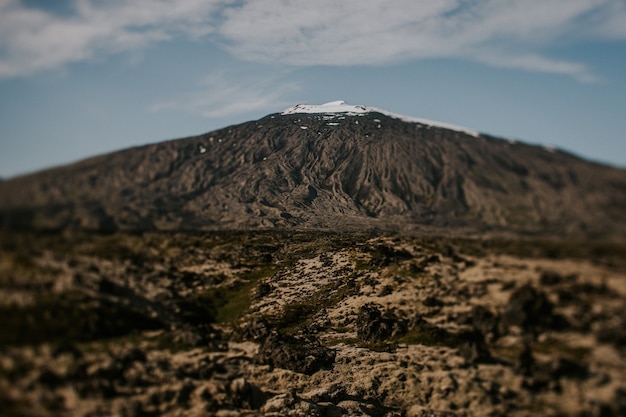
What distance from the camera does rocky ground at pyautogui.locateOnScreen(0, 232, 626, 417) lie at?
9195mm

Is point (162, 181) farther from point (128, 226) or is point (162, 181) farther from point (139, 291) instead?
point (139, 291)

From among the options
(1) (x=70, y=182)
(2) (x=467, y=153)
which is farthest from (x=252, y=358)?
(2) (x=467, y=153)

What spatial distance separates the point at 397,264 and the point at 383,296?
1190mm

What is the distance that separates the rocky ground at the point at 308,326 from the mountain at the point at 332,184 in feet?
1.84

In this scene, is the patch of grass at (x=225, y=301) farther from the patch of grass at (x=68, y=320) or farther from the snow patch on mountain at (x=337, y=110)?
the snow patch on mountain at (x=337, y=110)

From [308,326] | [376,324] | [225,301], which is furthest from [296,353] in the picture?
[225,301]

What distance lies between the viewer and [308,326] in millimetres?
16312

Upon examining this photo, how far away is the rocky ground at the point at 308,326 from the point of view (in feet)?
30.2

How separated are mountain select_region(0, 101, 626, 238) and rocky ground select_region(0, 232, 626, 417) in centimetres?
56

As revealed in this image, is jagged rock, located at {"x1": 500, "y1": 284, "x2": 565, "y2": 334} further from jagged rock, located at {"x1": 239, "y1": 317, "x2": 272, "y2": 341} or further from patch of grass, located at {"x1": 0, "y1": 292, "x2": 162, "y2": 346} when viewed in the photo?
patch of grass, located at {"x1": 0, "y1": 292, "x2": 162, "y2": 346}

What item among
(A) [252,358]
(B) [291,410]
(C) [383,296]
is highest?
(C) [383,296]

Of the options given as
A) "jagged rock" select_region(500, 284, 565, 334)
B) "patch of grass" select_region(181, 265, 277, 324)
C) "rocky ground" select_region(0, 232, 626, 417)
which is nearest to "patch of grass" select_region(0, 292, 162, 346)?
"rocky ground" select_region(0, 232, 626, 417)

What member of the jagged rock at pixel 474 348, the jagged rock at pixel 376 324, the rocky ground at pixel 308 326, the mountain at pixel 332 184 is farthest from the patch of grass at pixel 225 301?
the jagged rock at pixel 474 348

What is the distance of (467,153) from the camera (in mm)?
14461
